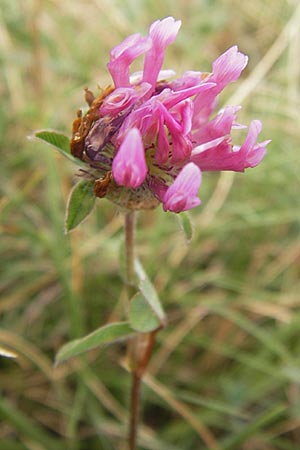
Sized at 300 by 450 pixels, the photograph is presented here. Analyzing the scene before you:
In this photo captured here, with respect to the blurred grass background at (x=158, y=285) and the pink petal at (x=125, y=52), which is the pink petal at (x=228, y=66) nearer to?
the pink petal at (x=125, y=52)

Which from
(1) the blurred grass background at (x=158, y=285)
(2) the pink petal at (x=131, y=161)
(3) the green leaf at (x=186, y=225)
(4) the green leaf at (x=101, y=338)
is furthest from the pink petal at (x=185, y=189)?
(1) the blurred grass background at (x=158, y=285)

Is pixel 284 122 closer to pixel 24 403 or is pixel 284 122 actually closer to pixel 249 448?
pixel 249 448

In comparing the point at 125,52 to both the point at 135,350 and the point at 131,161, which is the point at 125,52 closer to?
the point at 131,161

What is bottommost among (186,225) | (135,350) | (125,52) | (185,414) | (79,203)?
(185,414)

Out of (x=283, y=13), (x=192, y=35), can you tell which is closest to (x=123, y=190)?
(x=192, y=35)

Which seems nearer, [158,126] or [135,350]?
[158,126]

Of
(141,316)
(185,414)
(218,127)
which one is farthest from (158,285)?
(218,127)

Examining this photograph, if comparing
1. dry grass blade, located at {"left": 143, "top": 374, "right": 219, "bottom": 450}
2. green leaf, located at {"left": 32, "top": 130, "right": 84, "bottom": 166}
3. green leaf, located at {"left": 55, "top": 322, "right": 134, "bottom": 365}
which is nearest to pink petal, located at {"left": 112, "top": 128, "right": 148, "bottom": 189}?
green leaf, located at {"left": 32, "top": 130, "right": 84, "bottom": 166}
